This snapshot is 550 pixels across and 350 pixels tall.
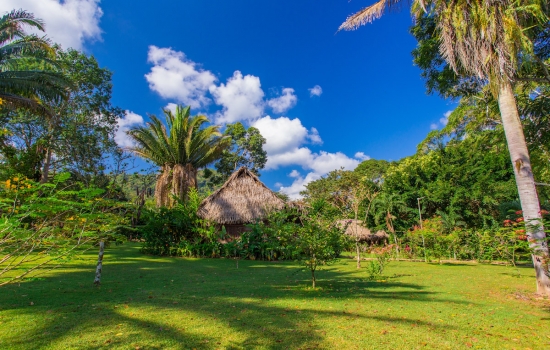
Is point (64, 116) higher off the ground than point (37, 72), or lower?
higher

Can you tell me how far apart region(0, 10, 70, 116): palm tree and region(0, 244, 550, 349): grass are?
711 centimetres

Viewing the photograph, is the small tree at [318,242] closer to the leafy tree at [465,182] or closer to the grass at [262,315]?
the grass at [262,315]

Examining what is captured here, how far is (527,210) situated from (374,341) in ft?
17.8

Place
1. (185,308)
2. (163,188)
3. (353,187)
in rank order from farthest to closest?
(163,188), (353,187), (185,308)

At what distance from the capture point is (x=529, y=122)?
9.54m

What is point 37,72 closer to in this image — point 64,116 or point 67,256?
point 64,116

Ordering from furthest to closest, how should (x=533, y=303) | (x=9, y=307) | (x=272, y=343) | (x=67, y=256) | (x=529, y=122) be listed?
(x=529, y=122)
(x=533, y=303)
(x=9, y=307)
(x=272, y=343)
(x=67, y=256)

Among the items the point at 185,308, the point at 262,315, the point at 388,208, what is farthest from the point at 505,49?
the point at 388,208

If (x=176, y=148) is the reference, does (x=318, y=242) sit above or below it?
below

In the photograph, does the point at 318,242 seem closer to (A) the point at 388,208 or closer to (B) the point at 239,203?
(B) the point at 239,203

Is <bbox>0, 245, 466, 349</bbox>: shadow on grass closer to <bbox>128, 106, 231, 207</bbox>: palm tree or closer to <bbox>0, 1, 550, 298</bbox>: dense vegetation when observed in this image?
<bbox>0, 1, 550, 298</bbox>: dense vegetation

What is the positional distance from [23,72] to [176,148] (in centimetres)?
1036

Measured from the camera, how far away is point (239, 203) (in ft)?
52.5

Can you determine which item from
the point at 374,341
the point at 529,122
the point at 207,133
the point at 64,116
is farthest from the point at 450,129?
the point at 64,116
